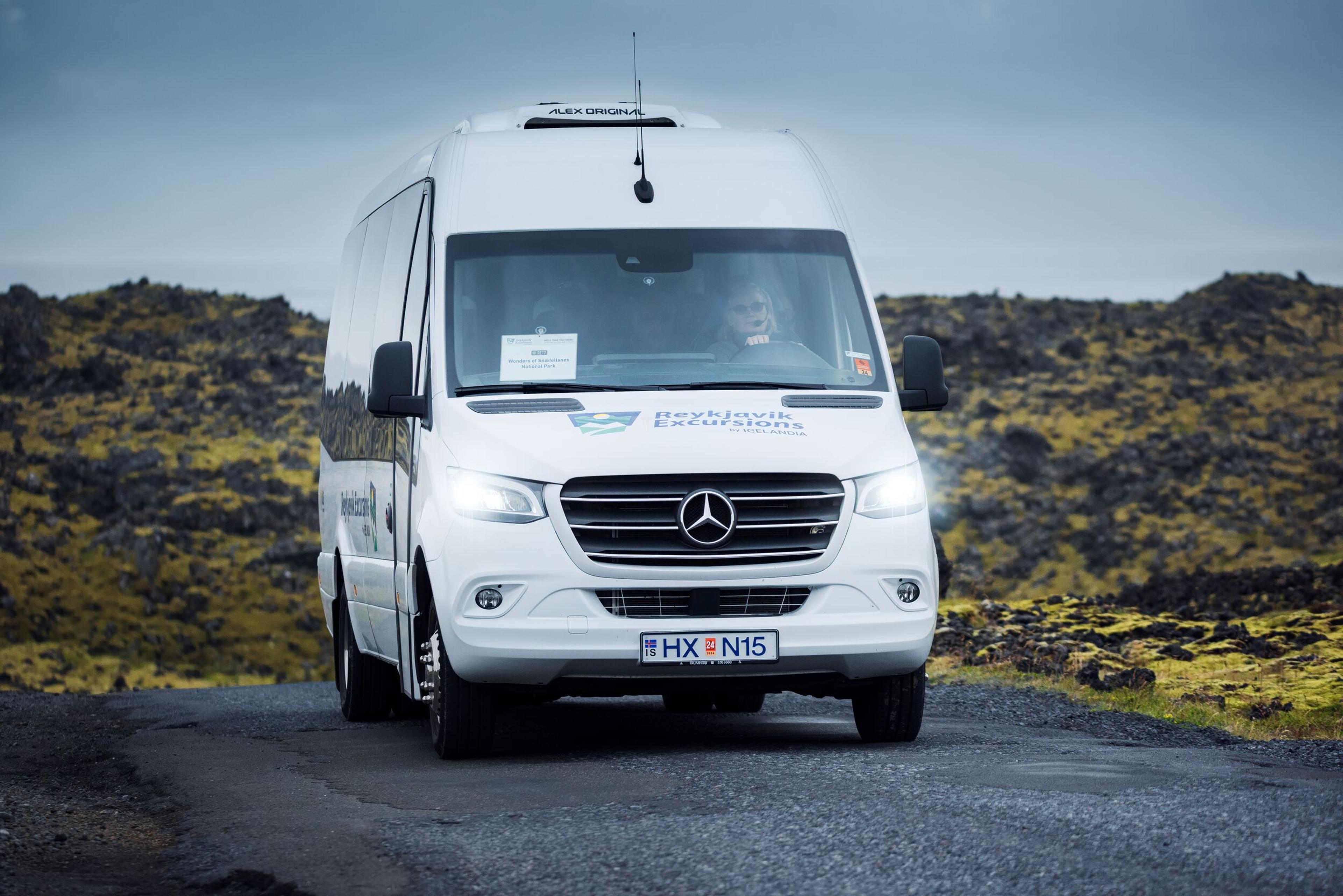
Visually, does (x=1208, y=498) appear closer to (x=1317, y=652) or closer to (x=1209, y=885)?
(x=1317, y=652)

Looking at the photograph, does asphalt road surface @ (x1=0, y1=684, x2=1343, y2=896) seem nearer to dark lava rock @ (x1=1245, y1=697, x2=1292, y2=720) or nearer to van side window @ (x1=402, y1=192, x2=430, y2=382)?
dark lava rock @ (x1=1245, y1=697, x2=1292, y2=720)

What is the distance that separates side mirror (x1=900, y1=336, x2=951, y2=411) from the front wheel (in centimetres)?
258

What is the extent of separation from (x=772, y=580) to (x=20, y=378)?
2555 inches

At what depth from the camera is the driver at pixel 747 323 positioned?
929 cm

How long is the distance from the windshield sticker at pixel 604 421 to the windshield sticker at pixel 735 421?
0.41ft

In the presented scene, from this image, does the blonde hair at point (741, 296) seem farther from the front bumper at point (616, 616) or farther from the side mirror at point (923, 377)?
the front bumper at point (616, 616)

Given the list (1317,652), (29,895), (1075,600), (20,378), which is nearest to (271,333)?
(20,378)

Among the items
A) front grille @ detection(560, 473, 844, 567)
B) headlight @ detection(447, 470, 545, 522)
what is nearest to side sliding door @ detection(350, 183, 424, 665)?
headlight @ detection(447, 470, 545, 522)

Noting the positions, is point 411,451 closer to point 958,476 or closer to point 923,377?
point 923,377

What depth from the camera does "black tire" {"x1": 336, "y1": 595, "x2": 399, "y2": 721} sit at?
485 inches

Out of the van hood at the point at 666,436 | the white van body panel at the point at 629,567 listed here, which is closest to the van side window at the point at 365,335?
the white van body panel at the point at 629,567

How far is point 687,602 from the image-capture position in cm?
840

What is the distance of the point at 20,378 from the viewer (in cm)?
6819

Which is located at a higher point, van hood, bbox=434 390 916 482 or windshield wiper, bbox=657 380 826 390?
windshield wiper, bbox=657 380 826 390
